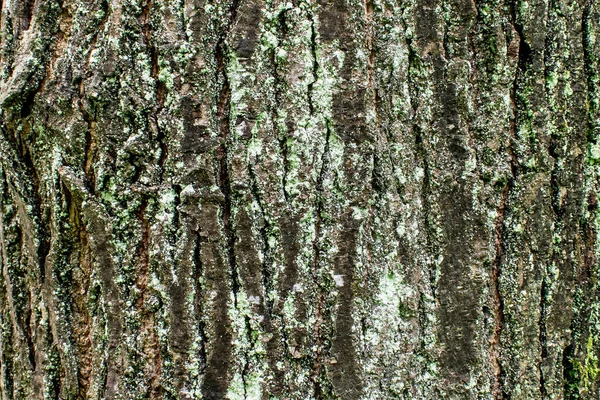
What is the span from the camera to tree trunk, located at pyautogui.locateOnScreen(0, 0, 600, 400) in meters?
0.99

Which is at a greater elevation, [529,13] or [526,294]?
[529,13]

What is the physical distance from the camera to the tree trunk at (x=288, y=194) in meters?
0.99

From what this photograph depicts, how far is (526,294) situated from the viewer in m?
1.06

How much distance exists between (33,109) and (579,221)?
1155 mm

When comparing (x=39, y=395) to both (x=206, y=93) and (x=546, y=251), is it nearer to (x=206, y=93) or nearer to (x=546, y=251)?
(x=206, y=93)

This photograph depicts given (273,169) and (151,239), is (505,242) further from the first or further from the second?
(151,239)

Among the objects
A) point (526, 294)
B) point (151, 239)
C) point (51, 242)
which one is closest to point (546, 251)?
point (526, 294)

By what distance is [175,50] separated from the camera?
39.2 inches

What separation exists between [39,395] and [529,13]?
4.19 feet

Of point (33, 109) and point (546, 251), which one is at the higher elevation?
point (33, 109)

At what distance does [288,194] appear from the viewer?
0.99 meters

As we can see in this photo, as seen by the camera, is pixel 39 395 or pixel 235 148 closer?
pixel 235 148

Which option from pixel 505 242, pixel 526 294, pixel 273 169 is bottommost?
pixel 526 294

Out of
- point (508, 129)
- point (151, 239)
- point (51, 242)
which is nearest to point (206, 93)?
point (151, 239)
